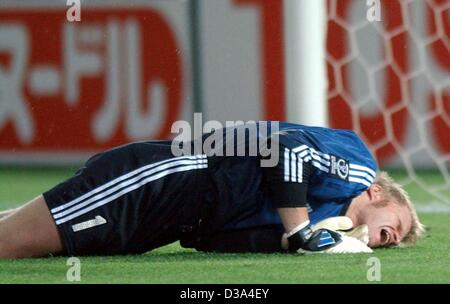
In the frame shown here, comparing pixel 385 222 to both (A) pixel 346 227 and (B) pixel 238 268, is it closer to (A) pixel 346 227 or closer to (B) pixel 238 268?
(A) pixel 346 227

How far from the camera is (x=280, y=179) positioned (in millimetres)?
3113

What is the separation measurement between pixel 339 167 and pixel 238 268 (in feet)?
1.36

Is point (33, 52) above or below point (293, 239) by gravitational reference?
above

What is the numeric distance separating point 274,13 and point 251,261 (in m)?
3.15

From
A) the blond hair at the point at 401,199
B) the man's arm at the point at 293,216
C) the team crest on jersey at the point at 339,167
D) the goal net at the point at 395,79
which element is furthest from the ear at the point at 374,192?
the goal net at the point at 395,79

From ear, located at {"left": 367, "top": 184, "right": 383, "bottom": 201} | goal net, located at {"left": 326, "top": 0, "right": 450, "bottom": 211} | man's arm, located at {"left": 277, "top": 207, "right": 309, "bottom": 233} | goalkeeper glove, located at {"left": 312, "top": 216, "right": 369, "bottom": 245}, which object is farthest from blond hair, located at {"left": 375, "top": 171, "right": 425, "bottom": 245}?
goal net, located at {"left": 326, "top": 0, "right": 450, "bottom": 211}

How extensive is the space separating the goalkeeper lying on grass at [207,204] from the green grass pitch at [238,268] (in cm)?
5

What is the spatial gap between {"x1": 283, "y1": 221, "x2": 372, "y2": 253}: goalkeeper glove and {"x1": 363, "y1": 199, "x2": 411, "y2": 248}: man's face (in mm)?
89

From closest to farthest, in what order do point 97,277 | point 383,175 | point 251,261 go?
point 97,277 → point 251,261 → point 383,175

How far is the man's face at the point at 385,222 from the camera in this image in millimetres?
3299

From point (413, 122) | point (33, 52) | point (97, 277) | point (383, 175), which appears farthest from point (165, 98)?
point (97, 277)

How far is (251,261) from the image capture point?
3115 millimetres

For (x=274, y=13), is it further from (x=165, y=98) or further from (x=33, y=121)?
(x=33, y=121)

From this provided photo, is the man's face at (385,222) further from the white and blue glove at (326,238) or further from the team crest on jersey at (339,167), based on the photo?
the team crest on jersey at (339,167)
